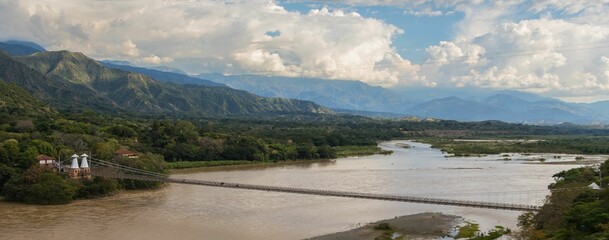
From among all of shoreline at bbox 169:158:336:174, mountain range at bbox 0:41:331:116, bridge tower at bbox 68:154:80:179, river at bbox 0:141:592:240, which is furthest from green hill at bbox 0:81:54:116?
mountain range at bbox 0:41:331:116

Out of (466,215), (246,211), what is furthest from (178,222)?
(466,215)

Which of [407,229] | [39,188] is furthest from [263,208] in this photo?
[39,188]

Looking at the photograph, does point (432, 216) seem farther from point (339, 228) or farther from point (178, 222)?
point (178, 222)

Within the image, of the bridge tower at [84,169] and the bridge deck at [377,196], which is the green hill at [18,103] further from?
the bridge deck at [377,196]

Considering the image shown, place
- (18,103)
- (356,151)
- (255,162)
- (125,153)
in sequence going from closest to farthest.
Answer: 1. (125,153)
2. (255,162)
3. (356,151)
4. (18,103)

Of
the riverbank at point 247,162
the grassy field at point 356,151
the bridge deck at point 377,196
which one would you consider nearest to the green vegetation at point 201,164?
the riverbank at point 247,162

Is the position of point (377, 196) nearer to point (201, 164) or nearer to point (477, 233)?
point (477, 233)
